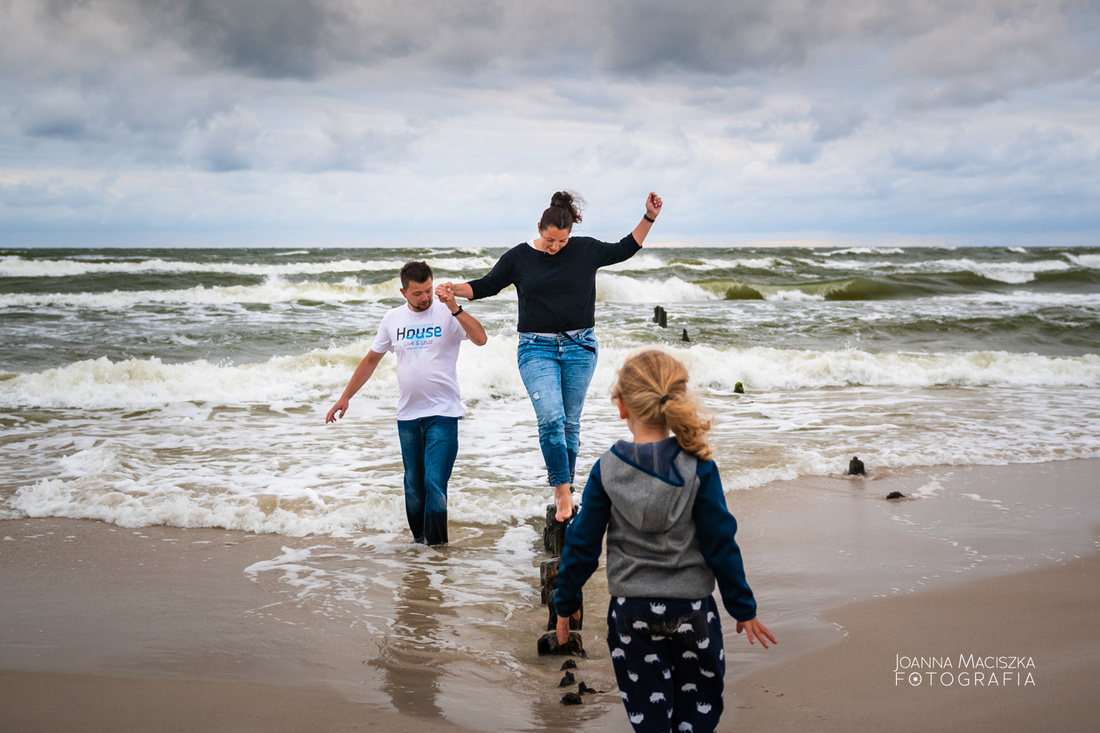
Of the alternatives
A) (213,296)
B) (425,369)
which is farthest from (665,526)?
(213,296)

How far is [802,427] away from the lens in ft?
33.0

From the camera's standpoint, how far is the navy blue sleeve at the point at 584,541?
2.51m

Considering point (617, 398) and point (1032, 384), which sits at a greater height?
point (617, 398)

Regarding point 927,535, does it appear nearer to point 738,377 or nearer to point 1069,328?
point 738,377

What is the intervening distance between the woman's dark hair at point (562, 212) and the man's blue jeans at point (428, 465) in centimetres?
149

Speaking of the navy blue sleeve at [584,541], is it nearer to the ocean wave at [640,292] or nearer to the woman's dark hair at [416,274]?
the woman's dark hair at [416,274]

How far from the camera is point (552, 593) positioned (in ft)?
14.4

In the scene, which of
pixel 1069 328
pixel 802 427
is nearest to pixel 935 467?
pixel 802 427

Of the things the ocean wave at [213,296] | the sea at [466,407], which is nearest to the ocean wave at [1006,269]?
the sea at [466,407]

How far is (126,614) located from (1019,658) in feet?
15.7

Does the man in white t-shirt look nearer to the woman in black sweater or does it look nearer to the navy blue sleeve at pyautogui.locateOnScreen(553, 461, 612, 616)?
the woman in black sweater

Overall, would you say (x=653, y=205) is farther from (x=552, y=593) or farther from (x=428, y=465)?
(x=552, y=593)

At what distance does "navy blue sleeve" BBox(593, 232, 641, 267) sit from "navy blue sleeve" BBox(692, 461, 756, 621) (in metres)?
3.16

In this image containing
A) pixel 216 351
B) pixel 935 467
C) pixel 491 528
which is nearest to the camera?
pixel 491 528
